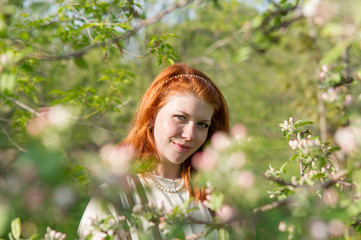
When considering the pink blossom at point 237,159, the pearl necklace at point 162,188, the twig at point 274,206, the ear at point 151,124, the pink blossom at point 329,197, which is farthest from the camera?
the ear at point 151,124

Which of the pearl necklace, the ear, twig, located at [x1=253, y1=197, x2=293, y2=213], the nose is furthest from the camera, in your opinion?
the ear

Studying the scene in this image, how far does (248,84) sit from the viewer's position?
14.3m

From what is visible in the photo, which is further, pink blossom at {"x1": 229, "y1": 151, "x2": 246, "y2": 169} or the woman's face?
the woman's face

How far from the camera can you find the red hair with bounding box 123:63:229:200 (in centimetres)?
221

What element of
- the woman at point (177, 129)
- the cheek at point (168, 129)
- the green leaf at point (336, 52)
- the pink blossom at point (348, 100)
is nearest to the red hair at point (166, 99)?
the woman at point (177, 129)

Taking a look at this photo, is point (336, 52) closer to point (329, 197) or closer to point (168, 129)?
point (329, 197)

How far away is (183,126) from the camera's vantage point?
2008mm

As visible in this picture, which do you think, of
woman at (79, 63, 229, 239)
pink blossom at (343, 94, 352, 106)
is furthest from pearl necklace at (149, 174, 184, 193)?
pink blossom at (343, 94, 352, 106)

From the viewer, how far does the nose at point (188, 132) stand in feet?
6.43

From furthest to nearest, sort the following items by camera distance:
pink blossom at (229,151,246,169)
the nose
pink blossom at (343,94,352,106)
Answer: the nose → pink blossom at (343,94,352,106) → pink blossom at (229,151,246,169)

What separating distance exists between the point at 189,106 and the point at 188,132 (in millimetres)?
156

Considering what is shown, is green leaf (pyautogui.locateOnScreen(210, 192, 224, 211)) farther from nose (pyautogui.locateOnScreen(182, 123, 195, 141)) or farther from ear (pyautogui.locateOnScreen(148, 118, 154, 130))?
ear (pyautogui.locateOnScreen(148, 118, 154, 130))

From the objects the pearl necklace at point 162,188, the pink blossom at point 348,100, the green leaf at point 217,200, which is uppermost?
the pink blossom at point 348,100

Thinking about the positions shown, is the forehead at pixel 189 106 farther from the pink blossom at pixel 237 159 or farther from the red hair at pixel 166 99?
the pink blossom at pixel 237 159
